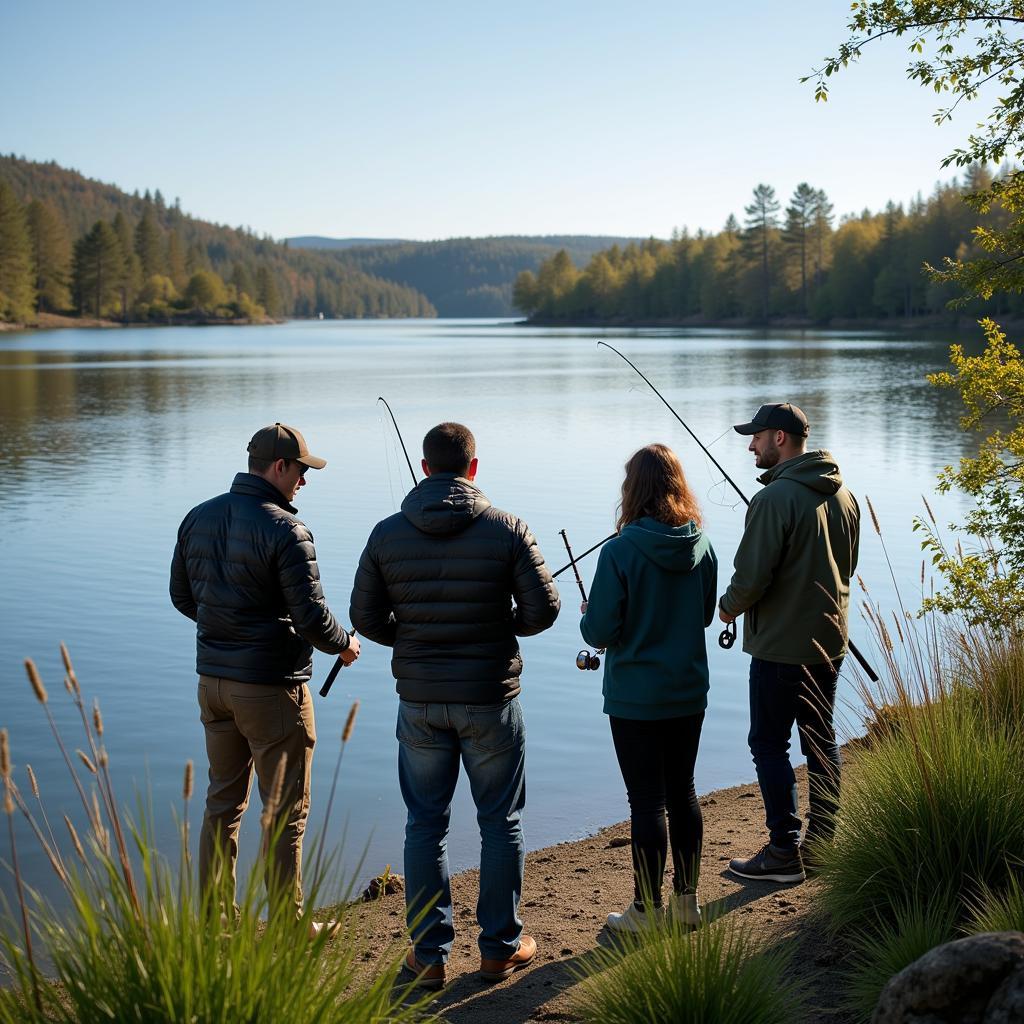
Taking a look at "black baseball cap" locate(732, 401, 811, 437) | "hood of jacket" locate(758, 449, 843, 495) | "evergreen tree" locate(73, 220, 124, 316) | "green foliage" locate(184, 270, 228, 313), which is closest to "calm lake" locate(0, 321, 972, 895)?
"hood of jacket" locate(758, 449, 843, 495)

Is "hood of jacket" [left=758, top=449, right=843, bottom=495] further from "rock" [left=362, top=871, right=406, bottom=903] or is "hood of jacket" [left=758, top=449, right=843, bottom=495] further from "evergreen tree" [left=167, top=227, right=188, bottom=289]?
"evergreen tree" [left=167, top=227, right=188, bottom=289]

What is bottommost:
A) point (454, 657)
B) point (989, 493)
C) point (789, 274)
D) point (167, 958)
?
point (167, 958)

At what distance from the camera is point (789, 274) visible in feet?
393

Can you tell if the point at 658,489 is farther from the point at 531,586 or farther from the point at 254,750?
the point at 254,750

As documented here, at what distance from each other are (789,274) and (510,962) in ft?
399

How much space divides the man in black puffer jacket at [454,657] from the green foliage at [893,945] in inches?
48.7

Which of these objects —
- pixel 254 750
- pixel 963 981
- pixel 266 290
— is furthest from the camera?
pixel 266 290

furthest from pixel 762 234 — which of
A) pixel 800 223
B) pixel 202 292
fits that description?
pixel 202 292

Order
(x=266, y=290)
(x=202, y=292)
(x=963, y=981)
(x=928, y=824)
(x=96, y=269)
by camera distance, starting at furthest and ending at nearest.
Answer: (x=266, y=290), (x=202, y=292), (x=96, y=269), (x=928, y=824), (x=963, y=981)

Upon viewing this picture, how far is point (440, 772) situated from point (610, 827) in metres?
2.68

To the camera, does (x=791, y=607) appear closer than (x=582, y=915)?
Yes

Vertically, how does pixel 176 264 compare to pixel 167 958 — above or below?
above

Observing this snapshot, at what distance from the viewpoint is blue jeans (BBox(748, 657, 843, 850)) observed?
4961 millimetres

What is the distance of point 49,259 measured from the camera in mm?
132750
